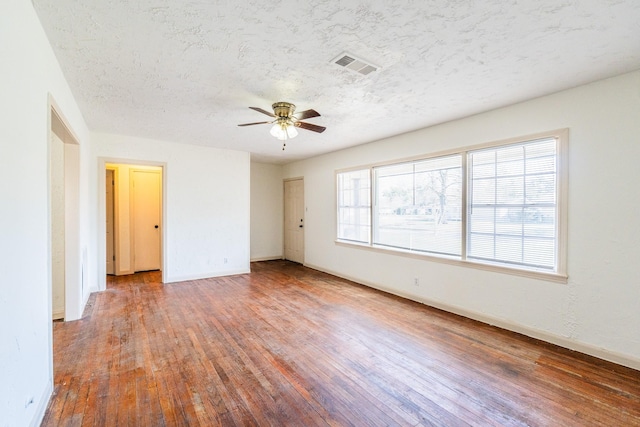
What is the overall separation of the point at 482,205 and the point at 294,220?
15.3 feet

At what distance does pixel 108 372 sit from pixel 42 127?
196 centimetres

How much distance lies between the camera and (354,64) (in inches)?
92.2

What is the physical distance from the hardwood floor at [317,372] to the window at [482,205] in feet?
2.89

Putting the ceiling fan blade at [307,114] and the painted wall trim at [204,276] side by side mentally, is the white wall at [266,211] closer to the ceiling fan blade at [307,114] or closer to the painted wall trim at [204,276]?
the painted wall trim at [204,276]

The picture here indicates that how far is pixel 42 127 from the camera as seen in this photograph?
1.93 meters

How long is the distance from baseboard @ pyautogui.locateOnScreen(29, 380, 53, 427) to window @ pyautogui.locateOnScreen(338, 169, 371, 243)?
431 cm

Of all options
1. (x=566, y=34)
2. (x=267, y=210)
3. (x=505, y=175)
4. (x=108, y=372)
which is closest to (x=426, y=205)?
(x=505, y=175)

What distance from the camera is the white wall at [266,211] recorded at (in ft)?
24.4

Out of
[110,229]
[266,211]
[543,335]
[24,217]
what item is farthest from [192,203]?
[543,335]

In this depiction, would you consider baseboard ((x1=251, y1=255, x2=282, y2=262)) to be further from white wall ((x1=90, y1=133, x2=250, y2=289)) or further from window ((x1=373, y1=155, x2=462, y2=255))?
window ((x1=373, y1=155, x2=462, y2=255))

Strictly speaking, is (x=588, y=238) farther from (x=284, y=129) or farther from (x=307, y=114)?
(x=284, y=129)

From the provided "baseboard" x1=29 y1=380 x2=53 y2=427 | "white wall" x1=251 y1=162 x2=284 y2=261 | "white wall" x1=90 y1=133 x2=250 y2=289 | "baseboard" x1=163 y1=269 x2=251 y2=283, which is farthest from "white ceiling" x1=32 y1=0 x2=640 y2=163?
"white wall" x1=251 y1=162 x2=284 y2=261

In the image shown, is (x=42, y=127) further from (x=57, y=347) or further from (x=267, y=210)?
(x=267, y=210)

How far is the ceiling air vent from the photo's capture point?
88.2 inches
